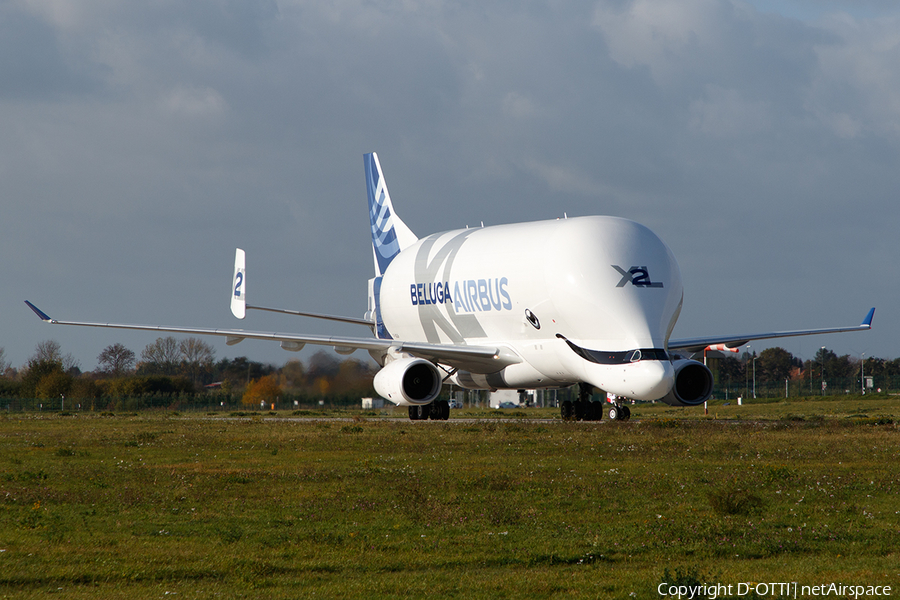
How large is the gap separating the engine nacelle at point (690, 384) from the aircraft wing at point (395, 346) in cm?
488

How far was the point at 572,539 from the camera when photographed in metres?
10.0

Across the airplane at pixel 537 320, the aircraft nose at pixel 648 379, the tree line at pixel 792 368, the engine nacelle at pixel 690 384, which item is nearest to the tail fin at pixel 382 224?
the airplane at pixel 537 320

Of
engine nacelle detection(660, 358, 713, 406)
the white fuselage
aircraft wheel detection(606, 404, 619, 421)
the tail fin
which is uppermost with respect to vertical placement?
the tail fin

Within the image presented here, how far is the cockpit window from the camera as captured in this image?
24.9 metres

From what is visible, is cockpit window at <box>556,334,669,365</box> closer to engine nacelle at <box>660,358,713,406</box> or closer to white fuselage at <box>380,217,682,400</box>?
white fuselage at <box>380,217,682,400</box>

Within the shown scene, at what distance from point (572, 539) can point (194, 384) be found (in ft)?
160

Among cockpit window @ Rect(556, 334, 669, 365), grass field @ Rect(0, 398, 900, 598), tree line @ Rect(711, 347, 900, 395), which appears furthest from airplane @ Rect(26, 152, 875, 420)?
tree line @ Rect(711, 347, 900, 395)

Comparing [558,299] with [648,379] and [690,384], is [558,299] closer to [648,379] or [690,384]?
[648,379]

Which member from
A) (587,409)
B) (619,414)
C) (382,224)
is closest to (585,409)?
(587,409)

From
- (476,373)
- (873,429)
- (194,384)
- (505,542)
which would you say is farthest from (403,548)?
(194,384)

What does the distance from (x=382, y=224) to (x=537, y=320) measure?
51.5 ft

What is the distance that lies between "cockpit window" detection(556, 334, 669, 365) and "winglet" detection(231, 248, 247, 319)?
16809mm

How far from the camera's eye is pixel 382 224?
42469 millimetres

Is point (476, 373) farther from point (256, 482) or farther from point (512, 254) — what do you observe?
point (256, 482)
